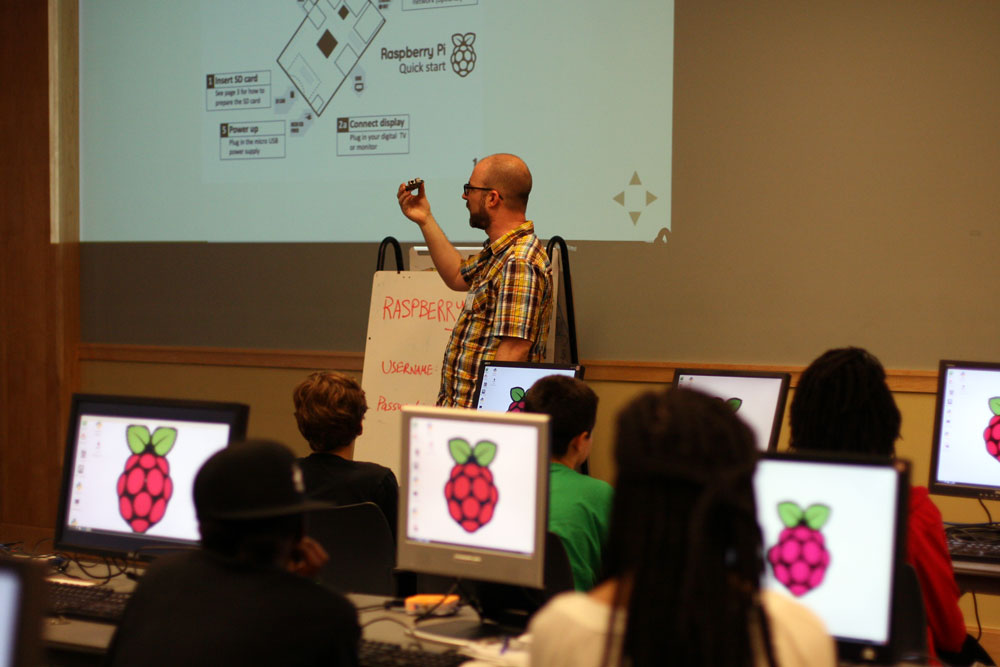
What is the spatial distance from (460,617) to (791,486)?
2.46 feet

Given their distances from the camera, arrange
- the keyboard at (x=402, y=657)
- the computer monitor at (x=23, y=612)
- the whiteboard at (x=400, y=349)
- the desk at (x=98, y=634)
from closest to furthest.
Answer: the computer monitor at (x=23, y=612) < the keyboard at (x=402, y=657) < the desk at (x=98, y=634) < the whiteboard at (x=400, y=349)

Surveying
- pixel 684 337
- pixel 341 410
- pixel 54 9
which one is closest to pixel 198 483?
pixel 341 410

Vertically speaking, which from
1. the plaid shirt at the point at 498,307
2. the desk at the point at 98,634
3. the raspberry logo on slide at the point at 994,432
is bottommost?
the desk at the point at 98,634

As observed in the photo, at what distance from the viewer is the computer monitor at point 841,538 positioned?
162cm

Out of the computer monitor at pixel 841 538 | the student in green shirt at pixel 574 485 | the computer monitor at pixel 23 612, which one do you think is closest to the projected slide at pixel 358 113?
the student in green shirt at pixel 574 485

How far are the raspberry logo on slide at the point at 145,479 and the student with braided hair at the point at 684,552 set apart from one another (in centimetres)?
127

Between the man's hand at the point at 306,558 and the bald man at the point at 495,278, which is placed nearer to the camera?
the man's hand at the point at 306,558

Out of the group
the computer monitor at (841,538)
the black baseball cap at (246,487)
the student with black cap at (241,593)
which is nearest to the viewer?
the student with black cap at (241,593)

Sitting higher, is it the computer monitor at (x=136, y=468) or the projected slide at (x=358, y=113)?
the projected slide at (x=358, y=113)

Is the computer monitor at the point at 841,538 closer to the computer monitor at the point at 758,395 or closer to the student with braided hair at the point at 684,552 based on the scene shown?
the student with braided hair at the point at 684,552

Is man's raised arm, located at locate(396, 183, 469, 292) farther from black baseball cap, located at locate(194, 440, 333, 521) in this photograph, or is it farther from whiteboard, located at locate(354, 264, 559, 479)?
black baseball cap, located at locate(194, 440, 333, 521)

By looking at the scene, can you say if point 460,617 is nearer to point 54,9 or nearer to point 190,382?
point 190,382

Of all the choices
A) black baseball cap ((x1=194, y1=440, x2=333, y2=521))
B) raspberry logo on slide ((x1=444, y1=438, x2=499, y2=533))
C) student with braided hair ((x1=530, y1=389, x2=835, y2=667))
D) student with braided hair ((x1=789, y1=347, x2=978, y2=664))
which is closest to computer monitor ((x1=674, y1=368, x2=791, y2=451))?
student with braided hair ((x1=789, y1=347, x2=978, y2=664))

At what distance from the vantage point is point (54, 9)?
510 cm
